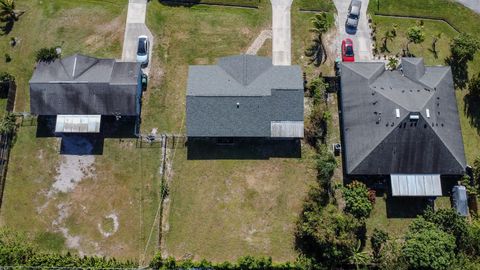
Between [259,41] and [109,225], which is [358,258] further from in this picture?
[259,41]

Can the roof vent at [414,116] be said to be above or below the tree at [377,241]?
above

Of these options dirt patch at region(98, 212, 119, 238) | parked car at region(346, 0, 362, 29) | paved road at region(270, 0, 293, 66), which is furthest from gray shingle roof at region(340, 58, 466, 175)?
dirt patch at region(98, 212, 119, 238)

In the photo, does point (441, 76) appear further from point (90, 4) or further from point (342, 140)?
point (90, 4)

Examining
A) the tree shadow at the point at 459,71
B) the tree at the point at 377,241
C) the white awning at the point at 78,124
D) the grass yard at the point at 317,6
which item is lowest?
the tree at the point at 377,241

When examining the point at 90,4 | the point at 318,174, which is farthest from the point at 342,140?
the point at 90,4

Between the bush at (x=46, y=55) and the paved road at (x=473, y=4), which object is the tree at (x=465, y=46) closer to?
the paved road at (x=473, y=4)

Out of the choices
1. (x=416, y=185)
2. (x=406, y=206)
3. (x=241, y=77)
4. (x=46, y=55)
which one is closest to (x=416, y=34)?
(x=416, y=185)

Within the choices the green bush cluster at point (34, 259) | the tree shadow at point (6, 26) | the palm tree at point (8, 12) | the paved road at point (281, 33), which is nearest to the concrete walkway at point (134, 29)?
the palm tree at point (8, 12)
